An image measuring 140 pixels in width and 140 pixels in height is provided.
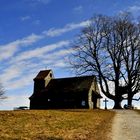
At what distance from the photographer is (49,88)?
83625 mm

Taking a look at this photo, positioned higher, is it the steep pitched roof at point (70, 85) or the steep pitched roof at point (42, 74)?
the steep pitched roof at point (42, 74)

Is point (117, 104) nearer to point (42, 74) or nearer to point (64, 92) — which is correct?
point (64, 92)

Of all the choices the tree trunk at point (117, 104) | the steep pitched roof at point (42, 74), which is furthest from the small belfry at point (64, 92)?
the tree trunk at point (117, 104)

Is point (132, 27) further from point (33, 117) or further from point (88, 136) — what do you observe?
point (88, 136)

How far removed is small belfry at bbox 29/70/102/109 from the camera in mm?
78700

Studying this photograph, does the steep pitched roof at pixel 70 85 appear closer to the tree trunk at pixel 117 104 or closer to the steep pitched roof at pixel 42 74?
the steep pitched roof at pixel 42 74

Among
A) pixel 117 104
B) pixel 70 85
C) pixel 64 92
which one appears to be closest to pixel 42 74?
pixel 70 85

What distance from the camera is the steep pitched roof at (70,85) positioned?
261ft

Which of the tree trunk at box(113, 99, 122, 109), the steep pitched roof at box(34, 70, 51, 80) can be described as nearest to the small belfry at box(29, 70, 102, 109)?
the steep pitched roof at box(34, 70, 51, 80)

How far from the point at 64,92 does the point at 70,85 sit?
2.21m

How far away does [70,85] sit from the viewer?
81.6 m

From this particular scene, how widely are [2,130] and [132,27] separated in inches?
2225

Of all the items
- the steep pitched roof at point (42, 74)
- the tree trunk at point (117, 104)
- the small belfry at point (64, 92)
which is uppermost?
the steep pitched roof at point (42, 74)

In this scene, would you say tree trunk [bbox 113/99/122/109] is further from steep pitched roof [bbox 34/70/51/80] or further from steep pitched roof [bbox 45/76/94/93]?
steep pitched roof [bbox 34/70/51/80]
